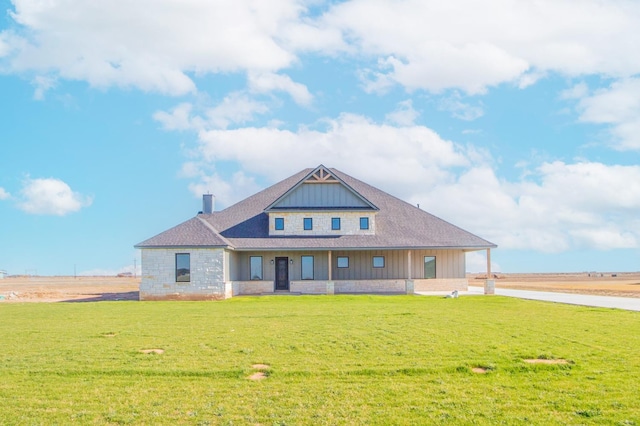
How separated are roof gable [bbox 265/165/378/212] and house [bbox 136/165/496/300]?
6cm

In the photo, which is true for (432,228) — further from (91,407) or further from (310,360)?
(91,407)

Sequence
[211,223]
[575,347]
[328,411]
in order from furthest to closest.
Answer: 1. [211,223]
2. [575,347]
3. [328,411]

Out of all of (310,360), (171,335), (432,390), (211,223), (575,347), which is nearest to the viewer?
(432,390)

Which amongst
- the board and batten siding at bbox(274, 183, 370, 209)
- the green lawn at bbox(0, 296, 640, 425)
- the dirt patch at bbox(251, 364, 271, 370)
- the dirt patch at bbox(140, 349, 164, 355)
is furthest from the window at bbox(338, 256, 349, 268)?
the dirt patch at bbox(251, 364, 271, 370)

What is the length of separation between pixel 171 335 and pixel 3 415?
23.3ft

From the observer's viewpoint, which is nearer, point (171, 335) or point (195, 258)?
point (171, 335)

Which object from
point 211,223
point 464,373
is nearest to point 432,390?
point 464,373

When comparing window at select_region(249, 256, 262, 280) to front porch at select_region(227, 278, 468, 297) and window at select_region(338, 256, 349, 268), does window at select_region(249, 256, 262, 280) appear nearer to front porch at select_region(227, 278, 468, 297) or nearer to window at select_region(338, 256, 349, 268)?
front porch at select_region(227, 278, 468, 297)

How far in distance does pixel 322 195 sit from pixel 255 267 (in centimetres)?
629

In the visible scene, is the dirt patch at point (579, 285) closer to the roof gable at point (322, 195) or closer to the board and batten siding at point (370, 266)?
the board and batten siding at point (370, 266)

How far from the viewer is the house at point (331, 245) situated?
3541cm

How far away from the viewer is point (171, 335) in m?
14.9

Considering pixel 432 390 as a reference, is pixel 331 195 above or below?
above

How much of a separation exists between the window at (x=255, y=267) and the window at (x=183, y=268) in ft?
18.7
